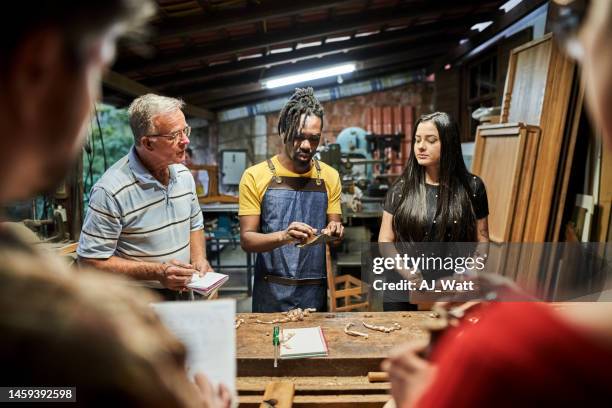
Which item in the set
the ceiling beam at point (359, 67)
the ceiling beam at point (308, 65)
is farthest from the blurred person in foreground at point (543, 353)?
the ceiling beam at point (359, 67)

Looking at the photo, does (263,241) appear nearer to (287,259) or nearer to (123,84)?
(287,259)

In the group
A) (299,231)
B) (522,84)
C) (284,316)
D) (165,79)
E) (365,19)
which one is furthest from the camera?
(165,79)

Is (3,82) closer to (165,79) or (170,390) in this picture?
(170,390)

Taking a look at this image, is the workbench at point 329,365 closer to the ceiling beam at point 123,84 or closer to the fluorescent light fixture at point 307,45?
the ceiling beam at point 123,84

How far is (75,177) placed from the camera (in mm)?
2930

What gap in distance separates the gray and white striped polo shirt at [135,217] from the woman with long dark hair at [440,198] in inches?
44.8

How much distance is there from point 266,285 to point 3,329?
2.07 meters

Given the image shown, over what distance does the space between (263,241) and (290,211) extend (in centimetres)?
27

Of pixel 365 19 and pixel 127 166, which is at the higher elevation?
pixel 365 19

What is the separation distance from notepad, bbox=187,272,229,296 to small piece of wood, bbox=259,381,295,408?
55cm

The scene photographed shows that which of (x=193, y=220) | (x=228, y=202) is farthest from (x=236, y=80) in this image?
(x=193, y=220)

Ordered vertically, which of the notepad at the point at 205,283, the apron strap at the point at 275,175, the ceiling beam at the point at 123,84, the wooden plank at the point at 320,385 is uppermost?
the ceiling beam at the point at 123,84

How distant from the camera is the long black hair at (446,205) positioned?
2271 mm

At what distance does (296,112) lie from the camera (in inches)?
97.8
